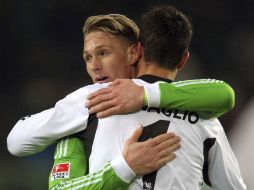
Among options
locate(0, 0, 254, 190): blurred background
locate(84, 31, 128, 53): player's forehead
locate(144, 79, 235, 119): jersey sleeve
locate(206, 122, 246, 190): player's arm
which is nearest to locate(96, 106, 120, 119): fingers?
locate(144, 79, 235, 119): jersey sleeve

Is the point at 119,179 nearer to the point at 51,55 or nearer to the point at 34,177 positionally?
the point at 34,177

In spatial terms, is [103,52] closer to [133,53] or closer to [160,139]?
[133,53]

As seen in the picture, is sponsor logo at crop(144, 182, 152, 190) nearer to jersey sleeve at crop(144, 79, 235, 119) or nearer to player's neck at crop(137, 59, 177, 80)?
jersey sleeve at crop(144, 79, 235, 119)

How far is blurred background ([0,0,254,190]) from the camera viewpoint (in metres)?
5.34

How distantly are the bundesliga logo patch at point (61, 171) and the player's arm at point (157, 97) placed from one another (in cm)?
20

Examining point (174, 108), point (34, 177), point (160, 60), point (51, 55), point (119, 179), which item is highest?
point (160, 60)

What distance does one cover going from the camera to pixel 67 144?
191 centimetres

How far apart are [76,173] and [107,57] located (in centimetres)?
55

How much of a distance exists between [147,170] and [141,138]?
0.35 ft

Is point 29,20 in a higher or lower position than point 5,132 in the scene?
higher

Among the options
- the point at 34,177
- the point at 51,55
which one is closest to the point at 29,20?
the point at 51,55

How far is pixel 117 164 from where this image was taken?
1.78 m

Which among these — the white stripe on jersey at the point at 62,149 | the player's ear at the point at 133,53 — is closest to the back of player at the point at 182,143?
the white stripe on jersey at the point at 62,149

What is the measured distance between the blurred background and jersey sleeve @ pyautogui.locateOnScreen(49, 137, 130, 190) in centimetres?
329
